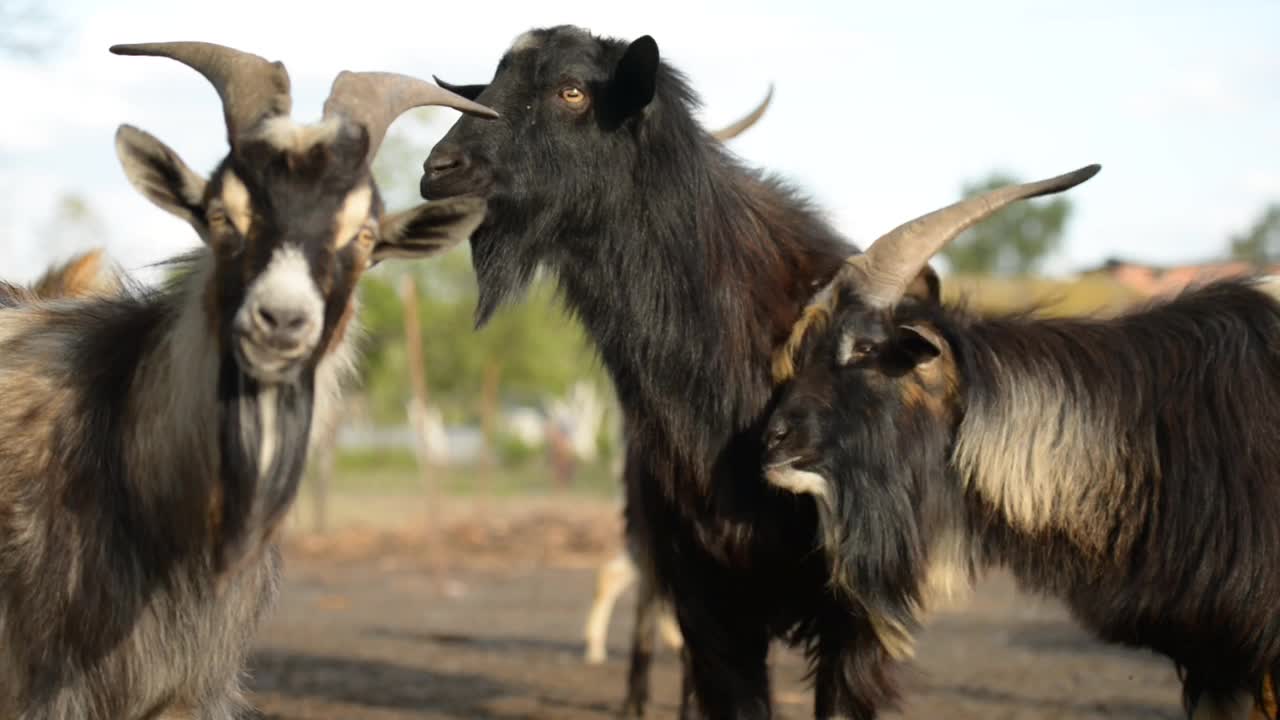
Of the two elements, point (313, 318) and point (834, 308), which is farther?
point (834, 308)

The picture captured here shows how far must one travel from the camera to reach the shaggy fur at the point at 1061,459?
5.54m

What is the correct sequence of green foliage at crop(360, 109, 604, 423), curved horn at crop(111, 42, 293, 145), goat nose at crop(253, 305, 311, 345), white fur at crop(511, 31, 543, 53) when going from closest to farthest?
goat nose at crop(253, 305, 311, 345) → curved horn at crop(111, 42, 293, 145) → white fur at crop(511, 31, 543, 53) → green foliage at crop(360, 109, 604, 423)

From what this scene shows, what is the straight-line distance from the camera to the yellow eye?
19.3 feet

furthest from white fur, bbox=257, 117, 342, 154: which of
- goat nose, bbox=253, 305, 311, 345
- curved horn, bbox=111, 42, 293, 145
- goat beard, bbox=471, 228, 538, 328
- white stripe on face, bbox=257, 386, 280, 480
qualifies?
goat beard, bbox=471, 228, 538, 328

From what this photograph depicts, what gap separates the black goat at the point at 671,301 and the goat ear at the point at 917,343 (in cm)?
51

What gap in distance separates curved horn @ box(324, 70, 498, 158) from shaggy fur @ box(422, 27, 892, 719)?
681mm

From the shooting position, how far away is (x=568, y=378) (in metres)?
52.5

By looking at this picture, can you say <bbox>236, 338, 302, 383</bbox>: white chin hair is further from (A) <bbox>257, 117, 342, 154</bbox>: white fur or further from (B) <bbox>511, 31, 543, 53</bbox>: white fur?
(B) <bbox>511, 31, 543, 53</bbox>: white fur

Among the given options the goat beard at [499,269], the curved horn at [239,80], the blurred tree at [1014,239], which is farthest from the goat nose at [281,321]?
the blurred tree at [1014,239]

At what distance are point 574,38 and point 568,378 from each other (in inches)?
1832

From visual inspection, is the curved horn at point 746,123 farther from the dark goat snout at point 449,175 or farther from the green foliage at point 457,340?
the green foliage at point 457,340

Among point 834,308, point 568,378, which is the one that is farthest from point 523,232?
point 568,378

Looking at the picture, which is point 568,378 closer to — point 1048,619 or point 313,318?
point 1048,619

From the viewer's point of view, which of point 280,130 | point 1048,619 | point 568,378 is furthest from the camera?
point 568,378
